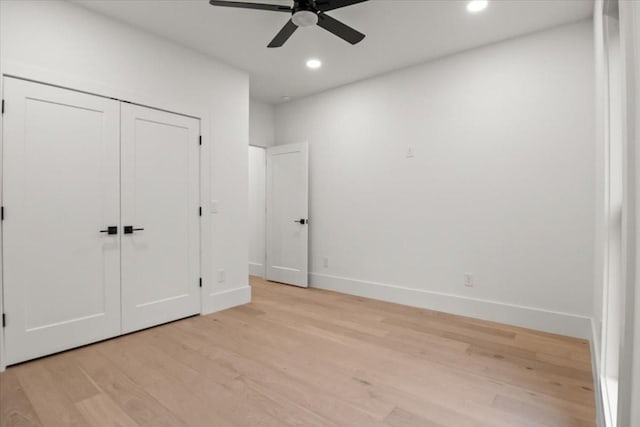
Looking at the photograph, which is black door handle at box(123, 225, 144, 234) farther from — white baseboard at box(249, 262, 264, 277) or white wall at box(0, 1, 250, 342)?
white baseboard at box(249, 262, 264, 277)

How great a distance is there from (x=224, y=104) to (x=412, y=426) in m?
3.50

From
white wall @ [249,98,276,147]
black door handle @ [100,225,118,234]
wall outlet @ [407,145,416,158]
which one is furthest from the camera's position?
white wall @ [249,98,276,147]

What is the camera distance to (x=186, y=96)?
3.39 meters

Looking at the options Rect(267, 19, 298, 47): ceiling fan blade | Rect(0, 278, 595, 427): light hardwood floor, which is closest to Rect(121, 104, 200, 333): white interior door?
Rect(0, 278, 595, 427): light hardwood floor

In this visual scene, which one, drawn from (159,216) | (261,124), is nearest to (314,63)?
(261,124)

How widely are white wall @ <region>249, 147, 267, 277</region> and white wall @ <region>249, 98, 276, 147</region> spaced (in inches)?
11.5

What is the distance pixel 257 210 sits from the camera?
5652 millimetres

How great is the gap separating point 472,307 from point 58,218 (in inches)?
153

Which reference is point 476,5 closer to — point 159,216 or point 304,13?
point 304,13

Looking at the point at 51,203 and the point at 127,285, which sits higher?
the point at 51,203

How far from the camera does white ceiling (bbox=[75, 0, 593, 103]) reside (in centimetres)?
271

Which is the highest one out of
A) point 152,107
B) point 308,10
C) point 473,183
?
point 308,10

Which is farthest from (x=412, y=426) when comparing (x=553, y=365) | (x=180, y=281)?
(x=180, y=281)

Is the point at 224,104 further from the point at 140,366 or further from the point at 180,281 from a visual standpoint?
the point at 140,366
